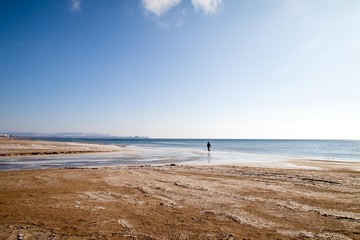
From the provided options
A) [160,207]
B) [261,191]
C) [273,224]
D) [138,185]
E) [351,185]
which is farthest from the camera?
[351,185]

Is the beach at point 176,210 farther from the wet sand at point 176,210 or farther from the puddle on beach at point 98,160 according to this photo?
the puddle on beach at point 98,160

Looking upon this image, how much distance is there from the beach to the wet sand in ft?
0.08

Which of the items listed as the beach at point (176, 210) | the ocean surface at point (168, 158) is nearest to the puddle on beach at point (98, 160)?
the ocean surface at point (168, 158)

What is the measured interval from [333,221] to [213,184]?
6.60 meters

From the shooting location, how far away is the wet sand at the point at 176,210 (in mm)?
6734

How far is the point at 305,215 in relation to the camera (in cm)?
832

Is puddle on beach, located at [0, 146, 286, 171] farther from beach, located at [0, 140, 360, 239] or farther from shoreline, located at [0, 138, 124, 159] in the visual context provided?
beach, located at [0, 140, 360, 239]

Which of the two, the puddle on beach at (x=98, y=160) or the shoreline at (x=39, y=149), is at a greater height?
the shoreline at (x=39, y=149)

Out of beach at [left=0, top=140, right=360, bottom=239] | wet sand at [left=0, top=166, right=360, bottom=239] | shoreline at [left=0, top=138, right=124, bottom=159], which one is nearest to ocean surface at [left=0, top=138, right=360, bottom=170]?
shoreline at [left=0, top=138, right=124, bottom=159]

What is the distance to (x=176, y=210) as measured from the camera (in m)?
8.68

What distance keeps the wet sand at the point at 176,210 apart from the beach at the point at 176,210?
0.08ft

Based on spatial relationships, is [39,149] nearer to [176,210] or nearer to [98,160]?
[98,160]

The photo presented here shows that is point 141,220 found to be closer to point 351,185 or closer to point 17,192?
point 17,192

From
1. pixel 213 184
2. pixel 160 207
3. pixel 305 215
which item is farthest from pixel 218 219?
pixel 213 184
